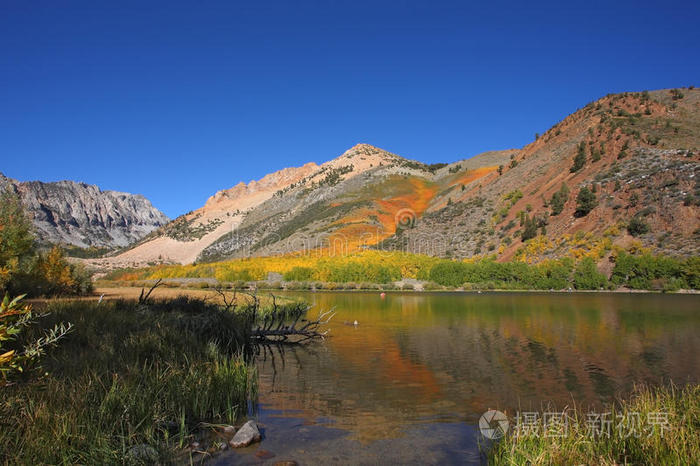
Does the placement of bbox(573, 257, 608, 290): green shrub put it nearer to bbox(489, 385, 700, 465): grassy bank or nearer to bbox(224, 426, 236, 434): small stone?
bbox(489, 385, 700, 465): grassy bank

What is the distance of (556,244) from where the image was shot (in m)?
57.4

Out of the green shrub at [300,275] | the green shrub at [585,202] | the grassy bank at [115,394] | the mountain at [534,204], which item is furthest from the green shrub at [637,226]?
the grassy bank at [115,394]

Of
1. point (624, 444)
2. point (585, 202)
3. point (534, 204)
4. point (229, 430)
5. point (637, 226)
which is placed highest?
point (534, 204)

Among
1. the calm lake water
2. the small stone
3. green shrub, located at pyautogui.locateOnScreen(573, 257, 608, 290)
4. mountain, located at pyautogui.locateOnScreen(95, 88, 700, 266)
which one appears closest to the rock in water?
the calm lake water

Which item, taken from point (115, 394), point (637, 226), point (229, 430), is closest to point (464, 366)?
point (229, 430)

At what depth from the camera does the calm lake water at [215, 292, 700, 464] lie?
8492 millimetres

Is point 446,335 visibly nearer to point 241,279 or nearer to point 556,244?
point 556,244

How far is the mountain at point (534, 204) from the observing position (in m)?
54.3

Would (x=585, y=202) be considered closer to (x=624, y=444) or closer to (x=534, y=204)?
(x=534, y=204)

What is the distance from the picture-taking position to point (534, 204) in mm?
68312

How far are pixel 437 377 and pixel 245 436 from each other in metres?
7.07

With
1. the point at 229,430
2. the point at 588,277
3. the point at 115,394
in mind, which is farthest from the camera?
the point at 588,277

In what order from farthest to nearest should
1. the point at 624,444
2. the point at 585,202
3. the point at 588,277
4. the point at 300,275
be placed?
the point at 300,275
the point at 585,202
the point at 588,277
the point at 624,444

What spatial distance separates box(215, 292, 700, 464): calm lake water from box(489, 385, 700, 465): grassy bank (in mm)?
1309
